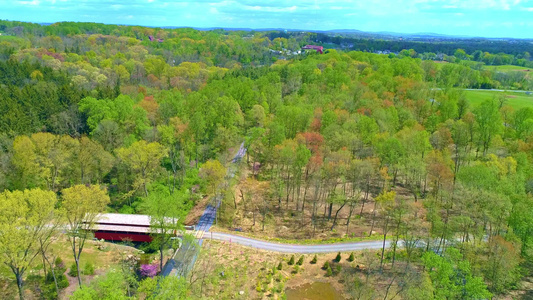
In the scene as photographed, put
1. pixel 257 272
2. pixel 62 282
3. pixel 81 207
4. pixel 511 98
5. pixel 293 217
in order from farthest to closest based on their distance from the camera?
pixel 511 98
pixel 293 217
pixel 257 272
pixel 62 282
pixel 81 207

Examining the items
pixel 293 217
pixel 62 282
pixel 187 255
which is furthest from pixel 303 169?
pixel 62 282

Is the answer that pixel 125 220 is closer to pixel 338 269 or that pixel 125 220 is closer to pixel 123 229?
pixel 123 229

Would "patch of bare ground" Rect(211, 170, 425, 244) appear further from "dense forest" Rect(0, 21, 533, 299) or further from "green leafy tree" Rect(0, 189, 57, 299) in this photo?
"green leafy tree" Rect(0, 189, 57, 299)

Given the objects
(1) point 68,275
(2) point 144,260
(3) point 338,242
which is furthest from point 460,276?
(1) point 68,275

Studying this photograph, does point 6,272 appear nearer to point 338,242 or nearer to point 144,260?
point 144,260

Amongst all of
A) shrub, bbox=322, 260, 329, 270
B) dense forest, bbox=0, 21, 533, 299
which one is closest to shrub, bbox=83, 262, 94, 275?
dense forest, bbox=0, 21, 533, 299
